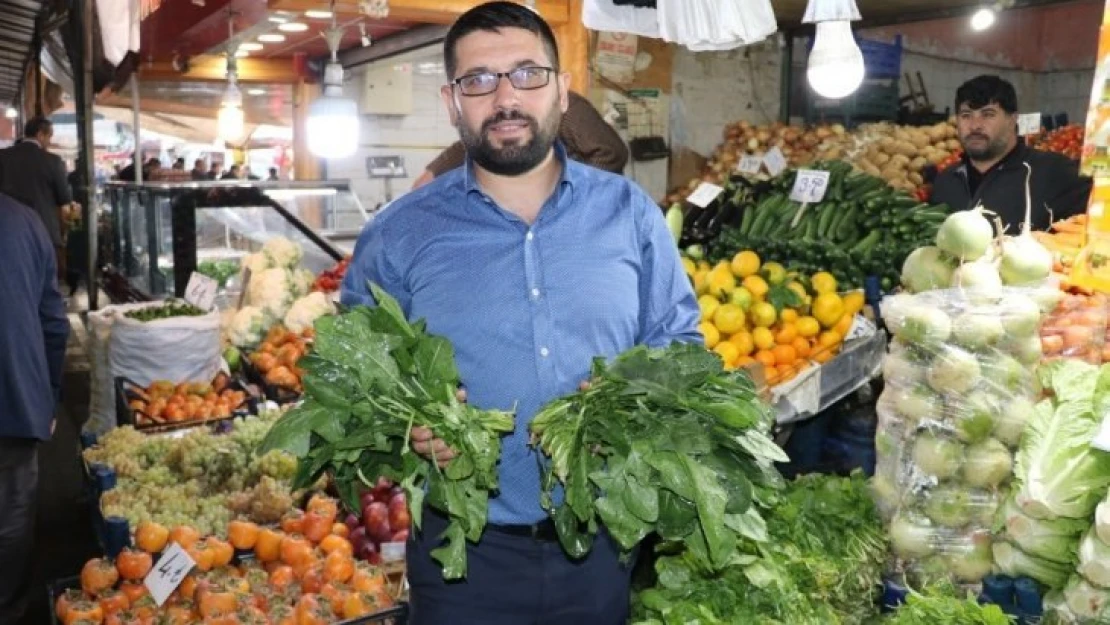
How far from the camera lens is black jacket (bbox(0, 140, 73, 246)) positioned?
10.4 meters

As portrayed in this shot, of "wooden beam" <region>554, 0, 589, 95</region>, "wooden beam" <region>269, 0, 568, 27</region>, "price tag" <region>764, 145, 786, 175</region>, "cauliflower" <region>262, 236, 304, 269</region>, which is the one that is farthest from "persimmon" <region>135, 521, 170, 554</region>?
"price tag" <region>764, 145, 786, 175</region>

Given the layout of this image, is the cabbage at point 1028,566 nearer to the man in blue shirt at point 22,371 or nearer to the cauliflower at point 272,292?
the man in blue shirt at point 22,371

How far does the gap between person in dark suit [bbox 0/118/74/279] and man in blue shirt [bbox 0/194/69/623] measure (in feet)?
21.8

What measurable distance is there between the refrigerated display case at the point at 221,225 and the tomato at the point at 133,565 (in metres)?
3.21

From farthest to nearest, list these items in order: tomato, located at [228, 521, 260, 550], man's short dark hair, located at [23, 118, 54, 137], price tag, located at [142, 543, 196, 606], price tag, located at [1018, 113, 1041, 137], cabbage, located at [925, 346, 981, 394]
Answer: man's short dark hair, located at [23, 118, 54, 137] → price tag, located at [1018, 113, 1041, 137] → tomato, located at [228, 521, 260, 550] → price tag, located at [142, 543, 196, 606] → cabbage, located at [925, 346, 981, 394]

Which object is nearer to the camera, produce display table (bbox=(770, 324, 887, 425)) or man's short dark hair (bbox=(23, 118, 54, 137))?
produce display table (bbox=(770, 324, 887, 425))

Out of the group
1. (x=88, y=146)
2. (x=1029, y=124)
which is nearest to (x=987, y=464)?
(x=1029, y=124)

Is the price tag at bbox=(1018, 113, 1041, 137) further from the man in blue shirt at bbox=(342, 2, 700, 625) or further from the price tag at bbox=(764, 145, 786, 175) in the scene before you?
the man in blue shirt at bbox=(342, 2, 700, 625)

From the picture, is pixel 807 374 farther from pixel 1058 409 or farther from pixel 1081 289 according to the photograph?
pixel 1058 409

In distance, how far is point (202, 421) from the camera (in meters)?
5.09

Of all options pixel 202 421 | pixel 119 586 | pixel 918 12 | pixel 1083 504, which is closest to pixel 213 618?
pixel 119 586

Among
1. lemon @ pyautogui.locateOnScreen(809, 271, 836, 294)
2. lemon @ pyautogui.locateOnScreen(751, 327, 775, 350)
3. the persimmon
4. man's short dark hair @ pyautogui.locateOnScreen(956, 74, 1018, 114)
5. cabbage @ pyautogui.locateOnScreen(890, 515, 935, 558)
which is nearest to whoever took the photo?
cabbage @ pyautogui.locateOnScreen(890, 515, 935, 558)

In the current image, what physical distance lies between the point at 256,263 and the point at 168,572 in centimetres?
351

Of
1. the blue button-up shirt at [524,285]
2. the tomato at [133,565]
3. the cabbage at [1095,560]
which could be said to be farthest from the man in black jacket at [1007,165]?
the tomato at [133,565]
